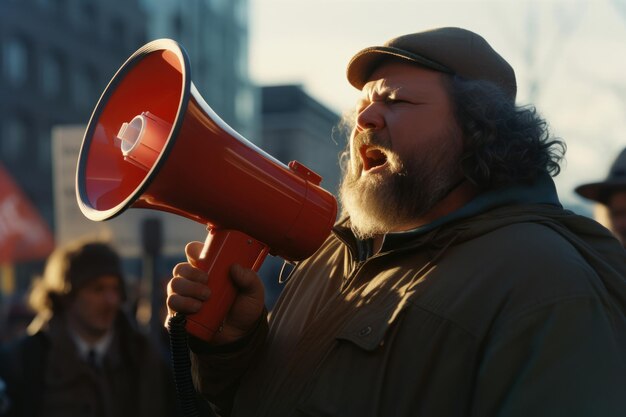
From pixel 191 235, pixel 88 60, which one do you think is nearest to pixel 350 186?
pixel 191 235

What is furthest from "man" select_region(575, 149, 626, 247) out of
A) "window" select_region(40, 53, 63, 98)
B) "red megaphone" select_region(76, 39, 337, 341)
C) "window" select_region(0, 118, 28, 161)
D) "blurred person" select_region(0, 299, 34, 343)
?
"window" select_region(40, 53, 63, 98)

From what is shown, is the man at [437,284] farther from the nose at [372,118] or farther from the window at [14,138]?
the window at [14,138]

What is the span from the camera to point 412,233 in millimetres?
1981

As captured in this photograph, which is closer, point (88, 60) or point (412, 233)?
point (412, 233)

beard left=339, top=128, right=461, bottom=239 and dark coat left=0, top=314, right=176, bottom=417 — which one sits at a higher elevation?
beard left=339, top=128, right=461, bottom=239

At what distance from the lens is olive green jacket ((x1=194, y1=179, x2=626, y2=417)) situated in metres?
1.61

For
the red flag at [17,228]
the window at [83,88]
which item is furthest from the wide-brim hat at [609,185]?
the window at [83,88]

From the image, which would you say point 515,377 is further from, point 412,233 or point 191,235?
point 191,235

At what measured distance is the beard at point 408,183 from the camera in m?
2.05

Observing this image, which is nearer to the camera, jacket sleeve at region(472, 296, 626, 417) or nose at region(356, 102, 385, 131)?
jacket sleeve at region(472, 296, 626, 417)

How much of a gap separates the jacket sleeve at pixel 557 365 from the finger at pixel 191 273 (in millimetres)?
693

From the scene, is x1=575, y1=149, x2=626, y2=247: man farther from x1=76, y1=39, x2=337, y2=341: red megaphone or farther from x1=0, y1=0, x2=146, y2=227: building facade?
x1=0, y1=0, x2=146, y2=227: building facade

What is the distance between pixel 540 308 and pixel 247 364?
0.81m

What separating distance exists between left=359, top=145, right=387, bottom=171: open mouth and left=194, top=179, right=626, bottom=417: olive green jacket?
0.75 ft
